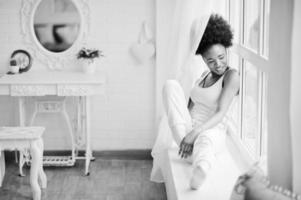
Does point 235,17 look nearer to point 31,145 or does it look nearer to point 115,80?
point 115,80

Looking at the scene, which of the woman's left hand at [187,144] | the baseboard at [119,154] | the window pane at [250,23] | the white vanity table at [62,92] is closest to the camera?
the woman's left hand at [187,144]

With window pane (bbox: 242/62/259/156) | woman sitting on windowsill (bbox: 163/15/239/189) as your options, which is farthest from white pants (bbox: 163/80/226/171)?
window pane (bbox: 242/62/259/156)

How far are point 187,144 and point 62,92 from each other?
1.61 meters

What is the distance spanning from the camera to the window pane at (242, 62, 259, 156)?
399 centimetres

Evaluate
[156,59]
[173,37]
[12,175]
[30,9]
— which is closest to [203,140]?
[173,37]

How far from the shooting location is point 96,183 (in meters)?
4.63

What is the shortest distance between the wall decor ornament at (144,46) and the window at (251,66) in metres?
0.88

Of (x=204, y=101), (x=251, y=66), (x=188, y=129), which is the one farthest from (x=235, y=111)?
Answer: (x=188, y=129)

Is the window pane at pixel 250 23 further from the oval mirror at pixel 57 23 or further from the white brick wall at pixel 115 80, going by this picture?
the oval mirror at pixel 57 23

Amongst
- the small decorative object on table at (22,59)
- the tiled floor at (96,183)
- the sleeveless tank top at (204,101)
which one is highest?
the small decorative object on table at (22,59)

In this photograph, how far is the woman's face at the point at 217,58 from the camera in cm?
360

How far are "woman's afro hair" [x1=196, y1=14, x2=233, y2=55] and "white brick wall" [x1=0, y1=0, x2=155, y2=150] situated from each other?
4.73 feet

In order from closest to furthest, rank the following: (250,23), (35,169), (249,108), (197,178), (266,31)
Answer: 1. (197,178)
2. (266,31)
3. (250,23)
4. (35,169)
5. (249,108)

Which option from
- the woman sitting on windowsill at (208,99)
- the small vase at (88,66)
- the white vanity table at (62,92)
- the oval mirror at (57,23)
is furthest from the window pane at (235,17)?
the oval mirror at (57,23)
